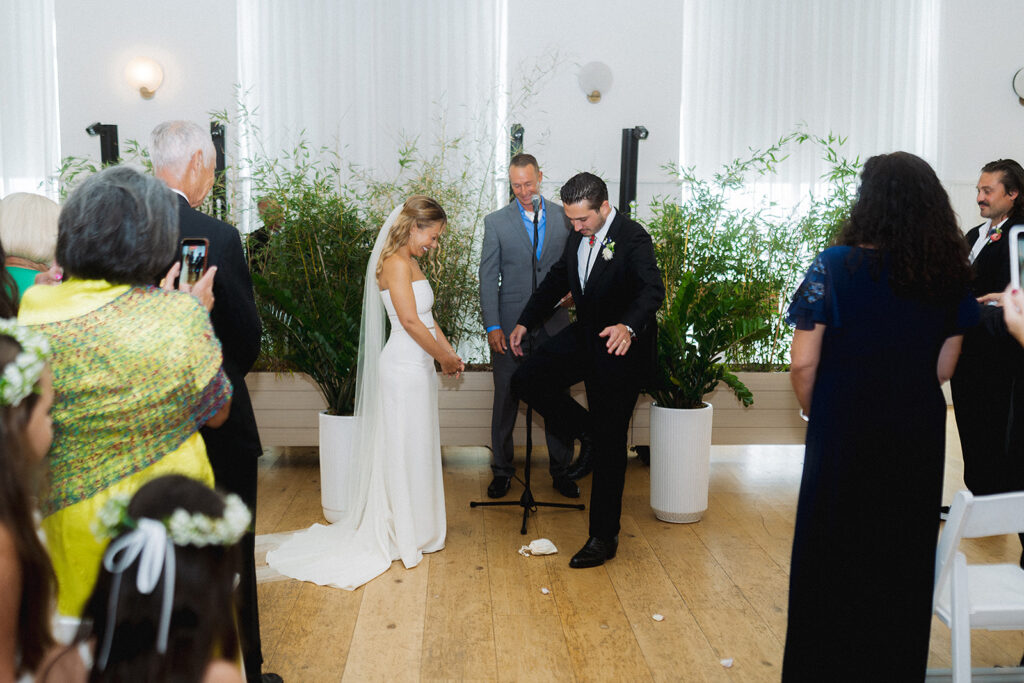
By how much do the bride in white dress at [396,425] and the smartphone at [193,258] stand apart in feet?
5.60

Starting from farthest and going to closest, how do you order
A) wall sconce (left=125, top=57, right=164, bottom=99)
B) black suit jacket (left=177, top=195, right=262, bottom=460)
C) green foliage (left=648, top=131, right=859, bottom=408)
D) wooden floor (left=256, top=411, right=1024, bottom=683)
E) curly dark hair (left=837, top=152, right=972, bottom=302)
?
1. wall sconce (left=125, top=57, right=164, bottom=99)
2. green foliage (left=648, top=131, right=859, bottom=408)
3. wooden floor (left=256, top=411, right=1024, bottom=683)
4. black suit jacket (left=177, top=195, right=262, bottom=460)
5. curly dark hair (left=837, top=152, right=972, bottom=302)

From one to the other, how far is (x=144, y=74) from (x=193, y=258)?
626 centimetres

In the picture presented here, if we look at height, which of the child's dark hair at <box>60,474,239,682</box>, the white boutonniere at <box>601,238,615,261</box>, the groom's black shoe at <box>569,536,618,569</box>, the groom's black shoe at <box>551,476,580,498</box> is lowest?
the groom's black shoe at <box>551,476,580,498</box>

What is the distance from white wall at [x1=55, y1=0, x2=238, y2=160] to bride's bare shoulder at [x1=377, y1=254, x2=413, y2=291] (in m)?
4.64

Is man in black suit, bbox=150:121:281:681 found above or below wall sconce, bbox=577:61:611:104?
below

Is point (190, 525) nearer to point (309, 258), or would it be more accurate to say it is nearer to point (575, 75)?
point (309, 258)

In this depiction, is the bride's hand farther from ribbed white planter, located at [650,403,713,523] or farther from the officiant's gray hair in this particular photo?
the officiant's gray hair

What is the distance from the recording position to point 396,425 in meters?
3.83

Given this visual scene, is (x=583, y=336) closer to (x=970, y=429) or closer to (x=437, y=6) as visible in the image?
(x=970, y=429)

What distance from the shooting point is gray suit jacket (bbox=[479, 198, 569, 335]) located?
188 inches

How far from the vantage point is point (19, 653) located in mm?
1297

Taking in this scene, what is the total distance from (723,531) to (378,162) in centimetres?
482

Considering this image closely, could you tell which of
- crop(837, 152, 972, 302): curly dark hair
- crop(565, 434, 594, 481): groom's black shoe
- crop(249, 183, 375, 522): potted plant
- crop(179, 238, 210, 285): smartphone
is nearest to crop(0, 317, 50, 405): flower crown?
crop(179, 238, 210, 285): smartphone

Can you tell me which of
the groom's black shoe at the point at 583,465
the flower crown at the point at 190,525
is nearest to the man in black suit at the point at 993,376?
the groom's black shoe at the point at 583,465
